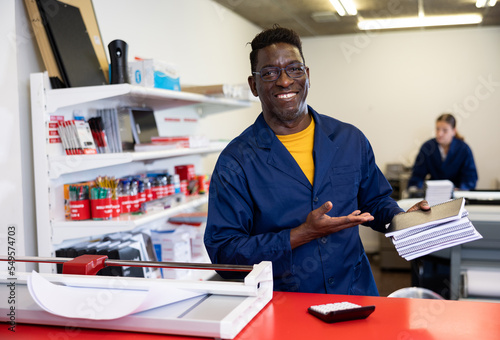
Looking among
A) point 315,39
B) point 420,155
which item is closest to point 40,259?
point 420,155

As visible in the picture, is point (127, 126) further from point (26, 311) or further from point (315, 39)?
point (315, 39)

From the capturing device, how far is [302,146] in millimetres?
1791

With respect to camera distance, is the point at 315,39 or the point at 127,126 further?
the point at 315,39

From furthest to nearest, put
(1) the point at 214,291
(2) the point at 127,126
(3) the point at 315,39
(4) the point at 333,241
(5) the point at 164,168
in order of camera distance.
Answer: (3) the point at 315,39
(5) the point at 164,168
(2) the point at 127,126
(4) the point at 333,241
(1) the point at 214,291

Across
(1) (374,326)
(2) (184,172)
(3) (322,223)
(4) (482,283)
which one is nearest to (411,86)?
(2) (184,172)

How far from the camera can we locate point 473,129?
6.49 meters

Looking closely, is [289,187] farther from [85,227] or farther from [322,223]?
[85,227]

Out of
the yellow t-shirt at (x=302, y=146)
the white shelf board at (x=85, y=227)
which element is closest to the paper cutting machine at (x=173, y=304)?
the yellow t-shirt at (x=302, y=146)

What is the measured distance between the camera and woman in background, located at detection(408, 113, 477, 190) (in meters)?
4.75

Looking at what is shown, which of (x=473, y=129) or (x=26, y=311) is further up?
(x=473, y=129)

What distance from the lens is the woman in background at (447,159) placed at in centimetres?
475

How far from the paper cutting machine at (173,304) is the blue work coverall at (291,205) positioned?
1.03ft

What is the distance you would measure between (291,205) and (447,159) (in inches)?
144

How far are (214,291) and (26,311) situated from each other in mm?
449
